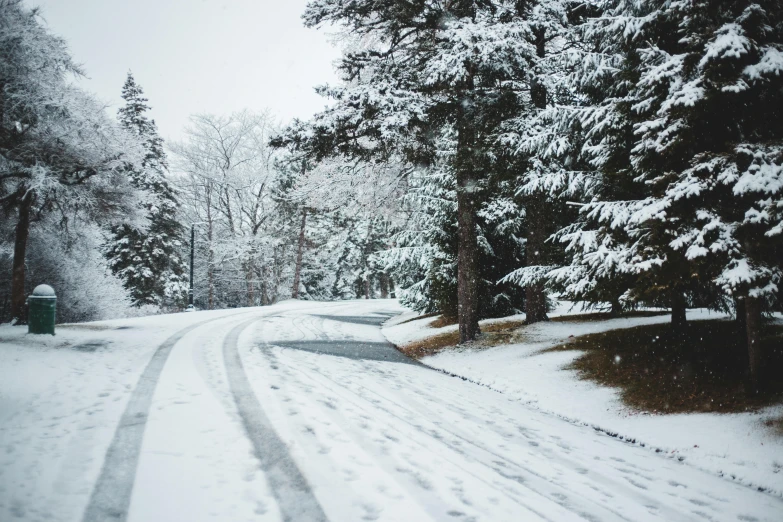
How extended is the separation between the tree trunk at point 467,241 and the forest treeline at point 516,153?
0.06 meters

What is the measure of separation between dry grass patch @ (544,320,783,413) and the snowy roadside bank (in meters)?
0.30

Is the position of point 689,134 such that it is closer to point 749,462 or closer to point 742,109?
point 742,109

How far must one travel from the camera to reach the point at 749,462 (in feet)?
14.5

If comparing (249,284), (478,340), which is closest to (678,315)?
(478,340)

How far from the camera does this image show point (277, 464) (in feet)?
12.4

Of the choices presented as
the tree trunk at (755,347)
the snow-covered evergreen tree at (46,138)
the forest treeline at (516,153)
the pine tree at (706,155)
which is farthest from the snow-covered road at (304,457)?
the snow-covered evergreen tree at (46,138)

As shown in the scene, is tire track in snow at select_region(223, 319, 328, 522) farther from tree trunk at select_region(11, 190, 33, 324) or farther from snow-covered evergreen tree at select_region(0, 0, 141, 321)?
tree trunk at select_region(11, 190, 33, 324)

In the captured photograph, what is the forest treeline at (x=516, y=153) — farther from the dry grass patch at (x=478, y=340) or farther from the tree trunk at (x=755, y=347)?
the dry grass patch at (x=478, y=340)

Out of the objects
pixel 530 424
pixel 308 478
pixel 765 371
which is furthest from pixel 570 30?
pixel 308 478

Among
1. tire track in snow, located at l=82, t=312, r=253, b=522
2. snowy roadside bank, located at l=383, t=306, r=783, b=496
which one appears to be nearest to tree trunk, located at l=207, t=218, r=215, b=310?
snowy roadside bank, located at l=383, t=306, r=783, b=496

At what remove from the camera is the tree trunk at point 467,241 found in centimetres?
1090

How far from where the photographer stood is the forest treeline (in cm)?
541

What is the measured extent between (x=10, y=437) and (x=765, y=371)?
9.07 m

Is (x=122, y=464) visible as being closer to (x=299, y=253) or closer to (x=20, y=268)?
(x=20, y=268)
